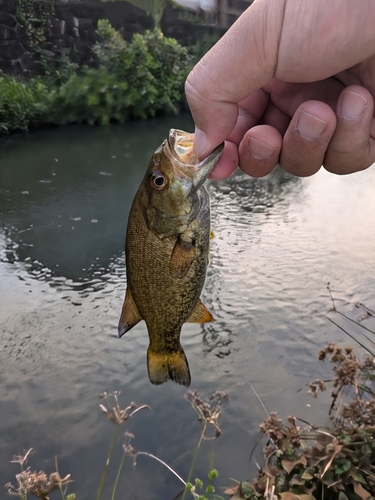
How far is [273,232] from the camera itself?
591 cm

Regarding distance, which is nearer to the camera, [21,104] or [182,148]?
[182,148]

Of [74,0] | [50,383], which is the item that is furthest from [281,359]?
[74,0]

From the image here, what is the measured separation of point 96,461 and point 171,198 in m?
2.26

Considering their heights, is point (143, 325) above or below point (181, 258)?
below

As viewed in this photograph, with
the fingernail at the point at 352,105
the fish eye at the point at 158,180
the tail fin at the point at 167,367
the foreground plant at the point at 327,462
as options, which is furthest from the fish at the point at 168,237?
the foreground plant at the point at 327,462

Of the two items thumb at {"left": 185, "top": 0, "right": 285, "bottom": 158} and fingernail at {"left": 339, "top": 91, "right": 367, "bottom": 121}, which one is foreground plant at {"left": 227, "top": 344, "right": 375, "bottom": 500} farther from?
thumb at {"left": 185, "top": 0, "right": 285, "bottom": 158}

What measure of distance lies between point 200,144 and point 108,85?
12.9 meters

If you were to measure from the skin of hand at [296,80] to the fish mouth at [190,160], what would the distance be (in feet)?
0.11

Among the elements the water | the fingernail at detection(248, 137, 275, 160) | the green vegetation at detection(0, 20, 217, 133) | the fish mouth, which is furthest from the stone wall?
the fish mouth

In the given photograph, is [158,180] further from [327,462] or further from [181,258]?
[327,462]

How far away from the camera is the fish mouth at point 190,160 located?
150 cm

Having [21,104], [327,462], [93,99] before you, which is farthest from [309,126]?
[93,99]

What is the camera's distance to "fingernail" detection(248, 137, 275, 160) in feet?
6.02

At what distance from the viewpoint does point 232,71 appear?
146 cm
